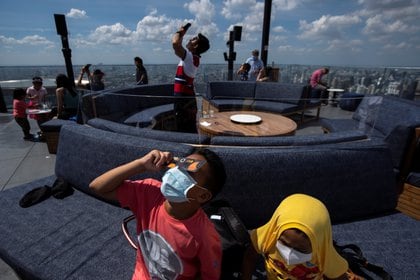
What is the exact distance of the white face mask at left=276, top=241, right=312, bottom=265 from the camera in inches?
42.8

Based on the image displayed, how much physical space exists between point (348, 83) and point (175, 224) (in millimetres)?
7377

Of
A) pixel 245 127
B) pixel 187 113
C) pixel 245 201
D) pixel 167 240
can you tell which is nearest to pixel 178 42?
pixel 187 113

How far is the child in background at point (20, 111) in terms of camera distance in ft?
15.5

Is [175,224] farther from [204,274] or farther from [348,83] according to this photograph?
[348,83]

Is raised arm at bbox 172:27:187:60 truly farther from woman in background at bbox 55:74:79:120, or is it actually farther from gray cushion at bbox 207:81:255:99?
gray cushion at bbox 207:81:255:99

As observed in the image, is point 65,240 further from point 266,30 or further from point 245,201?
point 266,30

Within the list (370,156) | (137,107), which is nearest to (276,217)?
(370,156)

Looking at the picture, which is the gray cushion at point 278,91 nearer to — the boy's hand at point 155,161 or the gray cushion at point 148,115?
the gray cushion at point 148,115

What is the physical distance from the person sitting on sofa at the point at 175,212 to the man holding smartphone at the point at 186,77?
7.39 ft

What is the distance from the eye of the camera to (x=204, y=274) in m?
0.98

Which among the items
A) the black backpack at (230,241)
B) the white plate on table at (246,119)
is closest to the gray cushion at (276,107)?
the white plate on table at (246,119)

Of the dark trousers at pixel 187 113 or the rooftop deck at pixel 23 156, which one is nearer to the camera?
the rooftop deck at pixel 23 156

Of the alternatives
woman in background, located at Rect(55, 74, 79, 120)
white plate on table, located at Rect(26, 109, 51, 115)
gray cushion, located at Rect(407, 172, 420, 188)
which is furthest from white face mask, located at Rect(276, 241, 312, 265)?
white plate on table, located at Rect(26, 109, 51, 115)

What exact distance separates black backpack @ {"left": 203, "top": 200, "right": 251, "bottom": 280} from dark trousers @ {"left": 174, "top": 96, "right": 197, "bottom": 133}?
2385 mm
